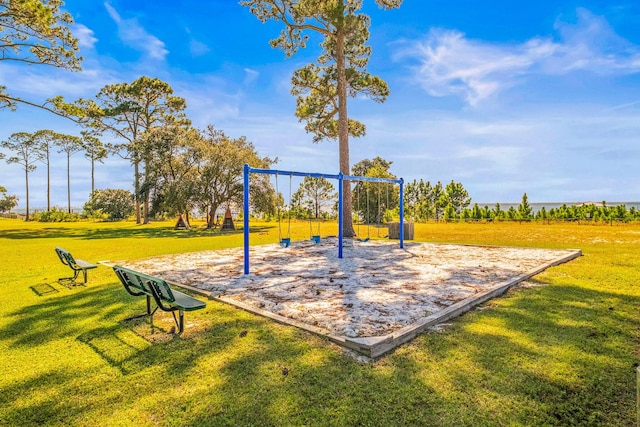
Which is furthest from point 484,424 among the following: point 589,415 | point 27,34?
point 27,34

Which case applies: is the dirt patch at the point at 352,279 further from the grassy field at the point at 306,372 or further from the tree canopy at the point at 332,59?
the tree canopy at the point at 332,59

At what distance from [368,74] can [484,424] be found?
745 inches

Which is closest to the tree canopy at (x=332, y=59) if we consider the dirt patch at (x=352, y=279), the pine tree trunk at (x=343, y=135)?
the pine tree trunk at (x=343, y=135)

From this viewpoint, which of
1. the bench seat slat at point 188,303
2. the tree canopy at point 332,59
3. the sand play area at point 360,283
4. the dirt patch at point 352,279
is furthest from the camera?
the tree canopy at point 332,59

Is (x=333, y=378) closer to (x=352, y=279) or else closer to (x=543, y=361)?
(x=543, y=361)

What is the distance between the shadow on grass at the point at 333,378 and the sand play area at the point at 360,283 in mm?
353

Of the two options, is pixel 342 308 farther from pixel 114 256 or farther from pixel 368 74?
pixel 368 74

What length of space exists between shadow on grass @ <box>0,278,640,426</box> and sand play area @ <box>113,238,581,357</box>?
0.35 metres

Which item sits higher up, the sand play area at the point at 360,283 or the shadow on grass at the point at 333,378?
the sand play area at the point at 360,283

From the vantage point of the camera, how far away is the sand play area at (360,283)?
4.43 metres

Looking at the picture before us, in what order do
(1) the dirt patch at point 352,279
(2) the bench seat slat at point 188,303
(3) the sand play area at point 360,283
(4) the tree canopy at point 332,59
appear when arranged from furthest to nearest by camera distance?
(4) the tree canopy at point 332,59, (1) the dirt patch at point 352,279, (3) the sand play area at point 360,283, (2) the bench seat slat at point 188,303

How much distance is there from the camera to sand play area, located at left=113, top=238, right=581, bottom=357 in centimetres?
443

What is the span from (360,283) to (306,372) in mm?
3630

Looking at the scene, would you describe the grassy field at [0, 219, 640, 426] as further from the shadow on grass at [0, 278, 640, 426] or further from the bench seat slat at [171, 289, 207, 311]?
the bench seat slat at [171, 289, 207, 311]
